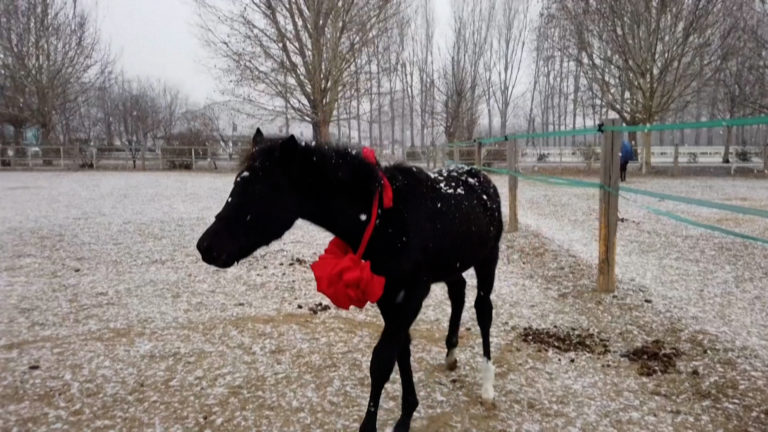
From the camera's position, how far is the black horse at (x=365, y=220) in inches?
76.3

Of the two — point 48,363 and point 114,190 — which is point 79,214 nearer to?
point 114,190

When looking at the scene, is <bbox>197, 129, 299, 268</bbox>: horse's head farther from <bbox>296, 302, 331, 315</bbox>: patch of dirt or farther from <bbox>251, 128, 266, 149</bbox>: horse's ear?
<bbox>296, 302, 331, 315</bbox>: patch of dirt

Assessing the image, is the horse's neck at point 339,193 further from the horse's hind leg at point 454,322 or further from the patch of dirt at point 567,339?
the patch of dirt at point 567,339

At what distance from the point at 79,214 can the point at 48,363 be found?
7835mm

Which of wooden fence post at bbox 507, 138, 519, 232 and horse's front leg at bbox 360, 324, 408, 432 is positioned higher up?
wooden fence post at bbox 507, 138, 519, 232

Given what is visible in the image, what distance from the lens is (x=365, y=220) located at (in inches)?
81.2

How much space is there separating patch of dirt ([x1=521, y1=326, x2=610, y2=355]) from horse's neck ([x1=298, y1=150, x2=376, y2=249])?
2.17 metres

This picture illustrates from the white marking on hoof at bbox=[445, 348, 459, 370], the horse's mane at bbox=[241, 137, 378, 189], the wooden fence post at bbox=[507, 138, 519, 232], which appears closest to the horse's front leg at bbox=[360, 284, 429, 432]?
the horse's mane at bbox=[241, 137, 378, 189]

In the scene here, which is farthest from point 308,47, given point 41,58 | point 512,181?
point 41,58

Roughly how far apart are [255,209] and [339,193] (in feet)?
1.25

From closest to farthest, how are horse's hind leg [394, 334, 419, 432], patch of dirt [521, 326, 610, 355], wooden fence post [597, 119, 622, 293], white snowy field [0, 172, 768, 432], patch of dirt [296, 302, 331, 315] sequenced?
horse's hind leg [394, 334, 419, 432] → white snowy field [0, 172, 768, 432] → patch of dirt [521, 326, 610, 355] → patch of dirt [296, 302, 331, 315] → wooden fence post [597, 119, 622, 293]

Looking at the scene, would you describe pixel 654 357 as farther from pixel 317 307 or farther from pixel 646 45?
pixel 646 45

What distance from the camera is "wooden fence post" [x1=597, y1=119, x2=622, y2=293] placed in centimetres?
434

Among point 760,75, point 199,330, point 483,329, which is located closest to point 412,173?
point 483,329
